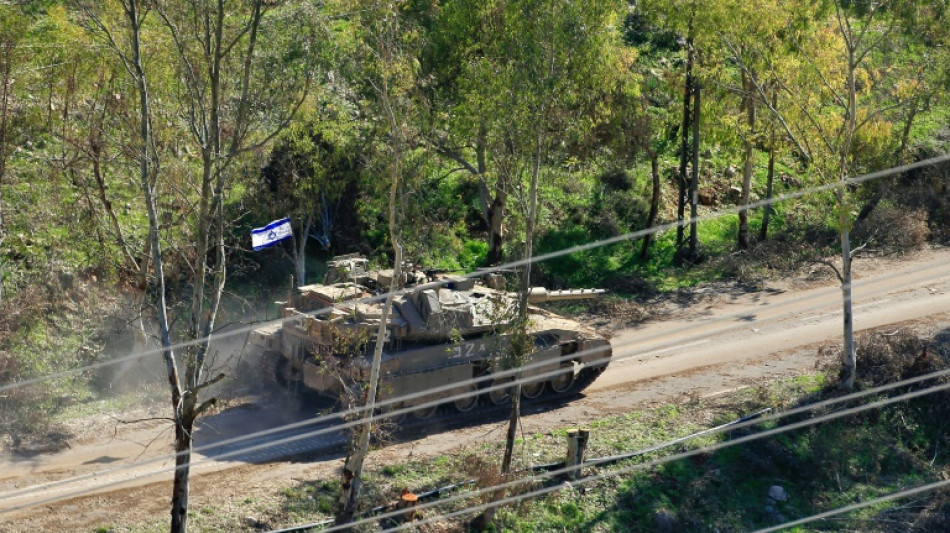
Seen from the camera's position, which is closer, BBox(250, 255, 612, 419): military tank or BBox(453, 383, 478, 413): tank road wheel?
Result: BBox(250, 255, 612, 419): military tank

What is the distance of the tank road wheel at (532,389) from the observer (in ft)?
86.2

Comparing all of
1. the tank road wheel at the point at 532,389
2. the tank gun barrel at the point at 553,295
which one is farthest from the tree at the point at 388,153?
the tank gun barrel at the point at 553,295

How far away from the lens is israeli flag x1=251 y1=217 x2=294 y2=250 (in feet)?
94.5

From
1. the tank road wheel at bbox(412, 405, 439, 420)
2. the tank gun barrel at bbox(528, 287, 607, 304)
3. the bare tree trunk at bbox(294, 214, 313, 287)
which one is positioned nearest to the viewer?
the tank road wheel at bbox(412, 405, 439, 420)

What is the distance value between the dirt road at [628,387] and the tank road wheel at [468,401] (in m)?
0.69

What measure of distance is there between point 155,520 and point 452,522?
514 centimetres

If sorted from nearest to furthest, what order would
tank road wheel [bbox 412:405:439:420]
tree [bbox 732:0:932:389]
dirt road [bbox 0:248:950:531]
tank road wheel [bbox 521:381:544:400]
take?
dirt road [bbox 0:248:950:531]
tank road wheel [bbox 412:405:439:420]
tree [bbox 732:0:932:389]
tank road wheel [bbox 521:381:544:400]

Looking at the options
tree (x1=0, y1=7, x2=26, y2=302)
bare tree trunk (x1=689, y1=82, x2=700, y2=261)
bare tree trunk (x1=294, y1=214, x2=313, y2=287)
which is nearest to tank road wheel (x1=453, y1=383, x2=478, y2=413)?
bare tree trunk (x1=294, y1=214, x2=313, y2=287)

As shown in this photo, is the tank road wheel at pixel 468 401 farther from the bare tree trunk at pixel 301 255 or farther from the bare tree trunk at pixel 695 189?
the bare tree trunk at pixel 695 189

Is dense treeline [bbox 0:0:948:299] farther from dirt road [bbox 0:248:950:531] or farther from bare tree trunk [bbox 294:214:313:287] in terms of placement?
dirt road [bbox 0:248:950:531]

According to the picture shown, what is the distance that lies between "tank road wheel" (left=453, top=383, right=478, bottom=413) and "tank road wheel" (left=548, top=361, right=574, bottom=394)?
2.08 metres

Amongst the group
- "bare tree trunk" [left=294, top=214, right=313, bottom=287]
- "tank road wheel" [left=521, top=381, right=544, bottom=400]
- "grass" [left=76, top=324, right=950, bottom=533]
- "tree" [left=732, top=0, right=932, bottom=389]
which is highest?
"tree" [left=732, top=0, right=932, bottom=389]

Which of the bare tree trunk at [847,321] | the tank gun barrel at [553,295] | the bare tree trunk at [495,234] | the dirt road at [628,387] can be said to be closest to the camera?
the dirt road at [628,387]

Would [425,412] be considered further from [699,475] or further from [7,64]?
[7,64]
